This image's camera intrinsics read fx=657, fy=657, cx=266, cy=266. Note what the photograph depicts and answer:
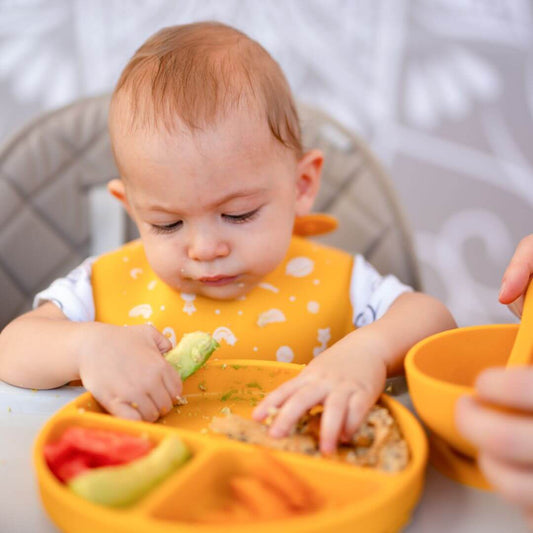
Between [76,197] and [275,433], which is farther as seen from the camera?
[76,197]

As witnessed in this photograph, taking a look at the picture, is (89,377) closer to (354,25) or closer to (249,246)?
(249,246)

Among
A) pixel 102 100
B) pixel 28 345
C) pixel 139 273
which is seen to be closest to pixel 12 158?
pixel 102 100

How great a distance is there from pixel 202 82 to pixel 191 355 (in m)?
0.40

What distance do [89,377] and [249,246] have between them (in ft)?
1.04

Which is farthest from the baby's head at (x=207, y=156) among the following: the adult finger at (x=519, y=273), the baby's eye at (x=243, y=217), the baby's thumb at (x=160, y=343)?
the adult finger at (x=519, y=273)

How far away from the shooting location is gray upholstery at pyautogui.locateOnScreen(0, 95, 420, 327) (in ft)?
4.36

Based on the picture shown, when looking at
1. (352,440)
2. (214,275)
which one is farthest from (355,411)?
(214,275)

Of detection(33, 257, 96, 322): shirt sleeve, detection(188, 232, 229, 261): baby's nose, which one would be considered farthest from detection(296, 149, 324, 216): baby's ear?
detection(33, 257, 96, 322): shirt sleeve

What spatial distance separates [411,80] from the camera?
2.36 m

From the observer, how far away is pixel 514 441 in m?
0.48

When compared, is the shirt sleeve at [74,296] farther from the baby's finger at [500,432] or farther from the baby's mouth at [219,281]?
the baby's finger at [500,432]

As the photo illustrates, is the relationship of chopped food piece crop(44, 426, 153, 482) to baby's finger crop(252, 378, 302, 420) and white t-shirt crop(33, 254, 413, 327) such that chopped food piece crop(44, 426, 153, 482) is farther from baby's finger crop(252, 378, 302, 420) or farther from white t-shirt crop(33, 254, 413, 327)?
white t-shirt crop(33, 254, 413, 327)

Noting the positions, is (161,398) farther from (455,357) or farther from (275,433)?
(455,357)

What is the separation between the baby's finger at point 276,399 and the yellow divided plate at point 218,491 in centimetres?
9
